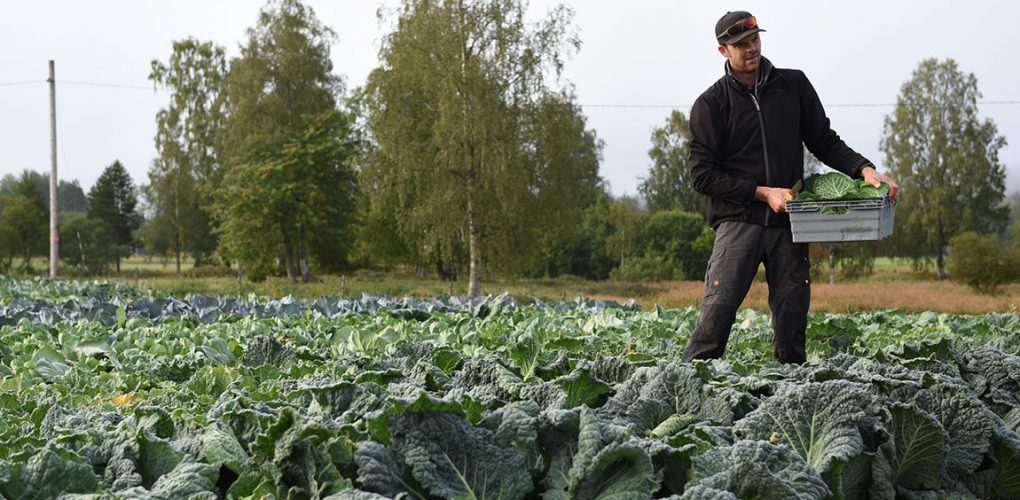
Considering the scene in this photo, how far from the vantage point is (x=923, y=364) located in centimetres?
359

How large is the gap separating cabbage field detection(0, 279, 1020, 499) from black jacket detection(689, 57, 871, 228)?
1078 millimetres

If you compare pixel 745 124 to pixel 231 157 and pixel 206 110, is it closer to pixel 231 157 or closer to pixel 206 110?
pixel 231 157

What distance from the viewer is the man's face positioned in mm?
4523

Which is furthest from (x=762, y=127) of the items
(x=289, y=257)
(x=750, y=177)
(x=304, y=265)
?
(x=304, y=265)

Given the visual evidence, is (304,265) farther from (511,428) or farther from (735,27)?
(511,428)

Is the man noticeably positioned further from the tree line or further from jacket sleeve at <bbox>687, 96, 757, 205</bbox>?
the tree line

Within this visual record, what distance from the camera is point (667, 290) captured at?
109 ft

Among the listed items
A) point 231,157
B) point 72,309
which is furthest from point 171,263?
point 72,309

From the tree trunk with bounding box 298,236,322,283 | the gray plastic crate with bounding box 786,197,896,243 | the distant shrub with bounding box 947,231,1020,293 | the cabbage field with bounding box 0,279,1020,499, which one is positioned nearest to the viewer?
the cabbage field with bounding box 0,279,1020,499

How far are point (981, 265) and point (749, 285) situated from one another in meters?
27.9

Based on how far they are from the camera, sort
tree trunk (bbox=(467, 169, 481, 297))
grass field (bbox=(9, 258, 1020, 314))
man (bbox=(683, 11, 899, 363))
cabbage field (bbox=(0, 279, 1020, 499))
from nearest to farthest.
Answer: cabbage field (bbox=(0, 279, 1020, 499)), man (bbox=(683, 11, 899, 363)), grass field (bbox=(9, 258, 1020, 314)), tree trunk (bbox=(467, 169, 481, 297))

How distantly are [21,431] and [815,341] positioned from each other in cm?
466

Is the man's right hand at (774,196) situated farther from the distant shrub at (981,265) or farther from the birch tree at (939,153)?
the birch tree at (939,153)

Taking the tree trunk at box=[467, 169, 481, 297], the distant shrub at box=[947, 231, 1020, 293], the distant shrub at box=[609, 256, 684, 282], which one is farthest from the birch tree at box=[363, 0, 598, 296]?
the distant shrub at box=[609, 256, 684, 282]
